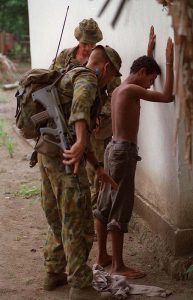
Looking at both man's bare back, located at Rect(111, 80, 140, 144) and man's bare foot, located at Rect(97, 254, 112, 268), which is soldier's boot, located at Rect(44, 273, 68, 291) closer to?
man's bare foot, located at Rect(97, 254, 112, 268)

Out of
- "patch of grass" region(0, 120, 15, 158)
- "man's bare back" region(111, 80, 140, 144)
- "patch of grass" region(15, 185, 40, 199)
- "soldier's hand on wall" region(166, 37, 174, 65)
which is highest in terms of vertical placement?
"soldier's hand on wall" region(166, 37, 174, 65)

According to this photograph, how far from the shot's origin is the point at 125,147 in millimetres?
4102

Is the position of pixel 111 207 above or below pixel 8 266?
above

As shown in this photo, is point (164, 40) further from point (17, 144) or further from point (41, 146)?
point (17, 144)

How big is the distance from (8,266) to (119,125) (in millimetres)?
1537

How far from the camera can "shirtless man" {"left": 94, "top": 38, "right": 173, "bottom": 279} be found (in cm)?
402

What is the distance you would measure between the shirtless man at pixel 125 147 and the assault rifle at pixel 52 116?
62 centimetres

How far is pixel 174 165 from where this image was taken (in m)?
4.14

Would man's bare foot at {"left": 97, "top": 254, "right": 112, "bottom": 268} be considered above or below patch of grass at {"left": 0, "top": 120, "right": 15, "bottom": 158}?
below

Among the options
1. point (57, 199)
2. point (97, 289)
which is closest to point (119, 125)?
point (57, 199)

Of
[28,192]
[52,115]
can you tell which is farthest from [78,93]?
[28,192]

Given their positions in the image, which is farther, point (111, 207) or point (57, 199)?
point (111, 207)

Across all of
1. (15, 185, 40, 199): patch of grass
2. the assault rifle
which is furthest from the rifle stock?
(15, 185, 40, 199): patch of grass

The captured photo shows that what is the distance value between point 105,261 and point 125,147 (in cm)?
103
